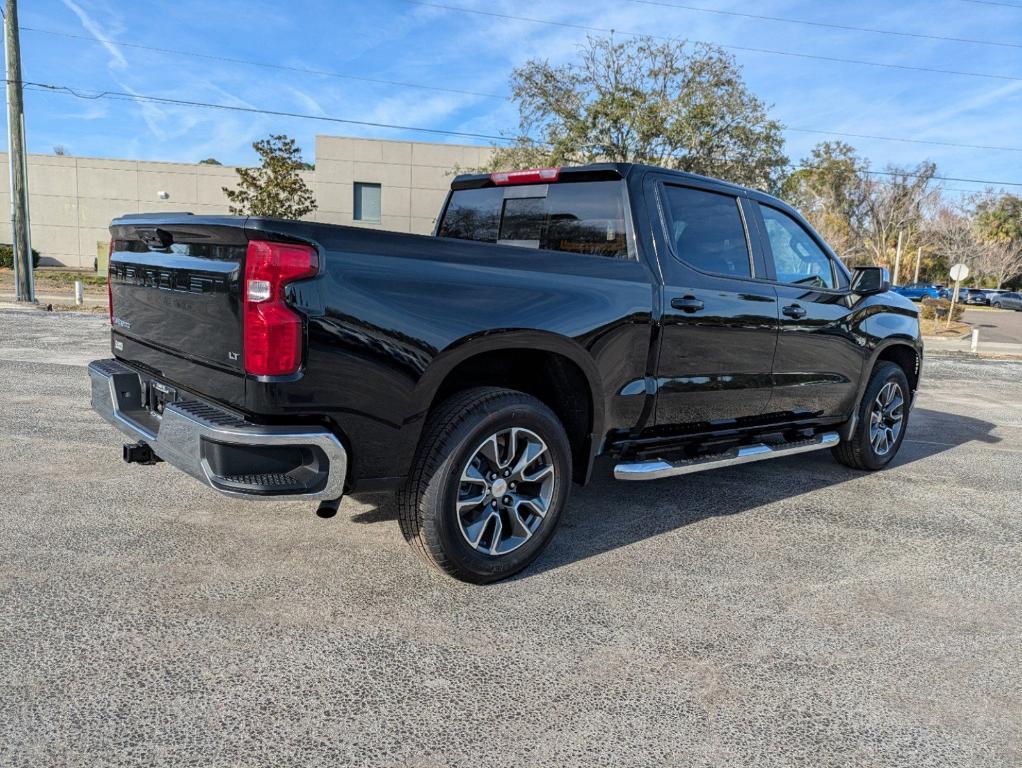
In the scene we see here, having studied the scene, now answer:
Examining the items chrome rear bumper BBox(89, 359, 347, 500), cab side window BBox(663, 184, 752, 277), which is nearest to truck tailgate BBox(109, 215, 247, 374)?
chrome rear bumper BBox(89, 359, 347, 500)

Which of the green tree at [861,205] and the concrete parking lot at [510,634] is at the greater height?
the green tree at [861,205]

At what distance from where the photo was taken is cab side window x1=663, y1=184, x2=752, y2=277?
418cm

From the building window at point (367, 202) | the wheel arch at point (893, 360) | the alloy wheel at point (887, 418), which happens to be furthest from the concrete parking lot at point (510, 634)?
the building window at point (367, 202)

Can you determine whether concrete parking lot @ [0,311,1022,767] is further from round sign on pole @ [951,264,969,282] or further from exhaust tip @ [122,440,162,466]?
round sign on pole @ [951,264,969,282]

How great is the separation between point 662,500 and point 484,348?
84.3 inches

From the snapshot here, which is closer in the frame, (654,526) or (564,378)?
(564,378)

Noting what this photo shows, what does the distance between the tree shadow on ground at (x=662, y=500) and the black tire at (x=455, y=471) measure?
34 cm

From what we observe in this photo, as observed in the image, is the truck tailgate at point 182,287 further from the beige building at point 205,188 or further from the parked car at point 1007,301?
the parked car at point 1007,301

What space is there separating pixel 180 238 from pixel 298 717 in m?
1.99

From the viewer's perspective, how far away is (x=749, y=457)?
4465 millimetres

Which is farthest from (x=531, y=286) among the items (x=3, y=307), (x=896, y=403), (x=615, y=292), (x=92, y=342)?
(x=3, y=307)

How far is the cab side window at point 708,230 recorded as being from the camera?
164 inches

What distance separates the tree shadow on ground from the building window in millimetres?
31492

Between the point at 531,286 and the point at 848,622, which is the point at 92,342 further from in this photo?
the point at 848,622
